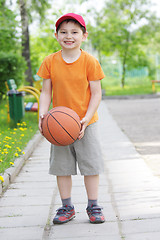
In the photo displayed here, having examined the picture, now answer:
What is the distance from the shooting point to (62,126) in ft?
12.5

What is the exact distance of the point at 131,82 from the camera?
110ft

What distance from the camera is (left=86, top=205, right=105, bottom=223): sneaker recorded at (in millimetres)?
3955

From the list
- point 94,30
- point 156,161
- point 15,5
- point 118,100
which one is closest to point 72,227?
point 156,161

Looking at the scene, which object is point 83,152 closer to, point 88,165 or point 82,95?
point 88,165

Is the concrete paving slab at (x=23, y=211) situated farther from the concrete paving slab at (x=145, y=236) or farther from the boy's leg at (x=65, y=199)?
the concrete paving slab at (x=145, y=236)

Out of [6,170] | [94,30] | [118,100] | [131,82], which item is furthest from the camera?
[131,82]

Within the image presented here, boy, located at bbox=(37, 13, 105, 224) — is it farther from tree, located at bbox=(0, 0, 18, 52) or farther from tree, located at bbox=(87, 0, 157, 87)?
tree, located at bbox=(87, 0, 157, 87)

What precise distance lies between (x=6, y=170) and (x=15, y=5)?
17.8 metres

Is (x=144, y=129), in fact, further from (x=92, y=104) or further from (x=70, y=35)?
(x=70, y=35)

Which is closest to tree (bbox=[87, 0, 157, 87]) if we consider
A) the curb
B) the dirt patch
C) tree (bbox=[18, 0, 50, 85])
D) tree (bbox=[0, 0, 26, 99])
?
tree (bbox=[18, 0, 50, 85])

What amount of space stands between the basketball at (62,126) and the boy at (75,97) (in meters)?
0.09

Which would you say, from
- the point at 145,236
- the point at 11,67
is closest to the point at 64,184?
the point at 145,236

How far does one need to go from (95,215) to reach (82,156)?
1.71ft

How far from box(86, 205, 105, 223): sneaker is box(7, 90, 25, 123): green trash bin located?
5.97m
